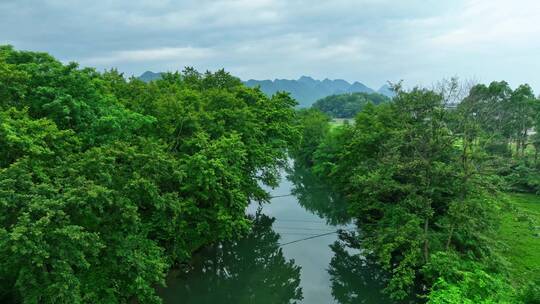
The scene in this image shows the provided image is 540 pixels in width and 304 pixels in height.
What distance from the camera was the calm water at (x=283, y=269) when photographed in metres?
16.5

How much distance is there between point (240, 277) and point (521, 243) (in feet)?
49.2

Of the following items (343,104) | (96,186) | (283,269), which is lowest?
(283,269)

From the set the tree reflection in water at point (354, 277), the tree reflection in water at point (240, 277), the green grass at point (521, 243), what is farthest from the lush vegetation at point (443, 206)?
the tree reflection in water at point (240, 277)

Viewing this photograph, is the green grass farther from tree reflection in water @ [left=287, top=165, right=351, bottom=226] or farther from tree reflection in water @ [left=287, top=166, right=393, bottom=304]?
tree reflection in water @ [left=287, top=165, right=351, bottom=226]

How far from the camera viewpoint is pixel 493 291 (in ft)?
36.7

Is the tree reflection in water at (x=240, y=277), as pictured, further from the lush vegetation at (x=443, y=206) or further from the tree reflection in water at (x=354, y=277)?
the lush vegetation at (x=443, y=206)

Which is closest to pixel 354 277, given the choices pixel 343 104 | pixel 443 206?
pixel 443 206

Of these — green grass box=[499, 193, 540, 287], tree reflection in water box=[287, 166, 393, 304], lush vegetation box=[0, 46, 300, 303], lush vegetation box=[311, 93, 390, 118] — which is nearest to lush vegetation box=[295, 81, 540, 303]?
green grass box=[499, 193, 540, 287]

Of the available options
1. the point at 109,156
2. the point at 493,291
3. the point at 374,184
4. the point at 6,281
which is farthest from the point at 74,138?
the point at 493,291

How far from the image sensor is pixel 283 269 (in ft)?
63.6

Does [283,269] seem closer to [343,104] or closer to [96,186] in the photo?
[96,186]

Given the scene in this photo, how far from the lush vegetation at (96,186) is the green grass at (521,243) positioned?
10.5 meters

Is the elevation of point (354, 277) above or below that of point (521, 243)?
below

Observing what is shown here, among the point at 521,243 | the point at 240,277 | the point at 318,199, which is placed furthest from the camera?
the point at 318,199
